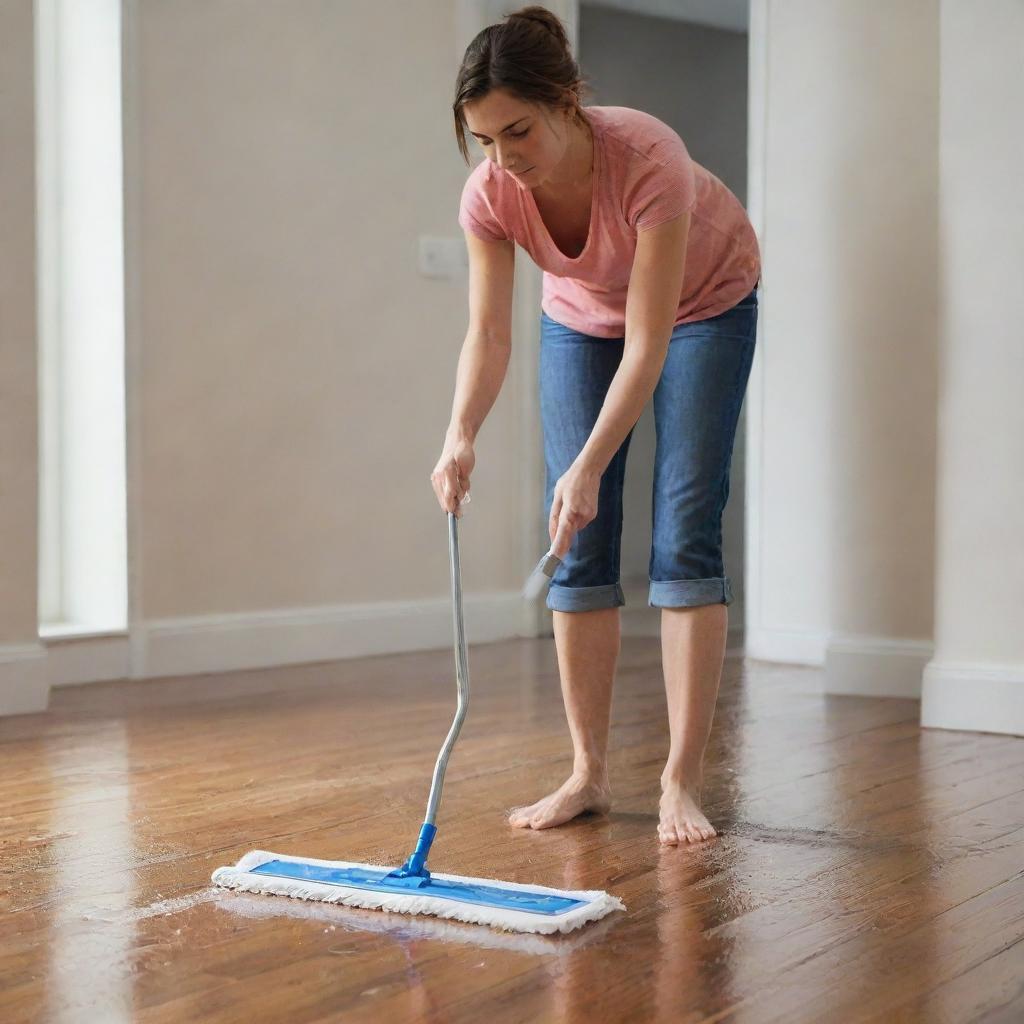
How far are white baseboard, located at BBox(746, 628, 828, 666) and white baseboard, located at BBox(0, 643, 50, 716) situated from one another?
1.67 metres

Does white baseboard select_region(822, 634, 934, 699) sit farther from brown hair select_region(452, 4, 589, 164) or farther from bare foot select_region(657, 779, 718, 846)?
brown hair select_region(452, 4, 589, 164)

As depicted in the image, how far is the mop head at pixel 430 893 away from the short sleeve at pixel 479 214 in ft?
2.52

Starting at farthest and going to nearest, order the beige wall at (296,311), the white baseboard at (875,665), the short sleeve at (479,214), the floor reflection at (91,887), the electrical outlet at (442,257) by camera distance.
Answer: the electrical outlet at (442,257) < the beige wall at (296,311) < the white baseboard at (875,665) < the short sleeve at (479,214) < the floor reflection at (91,887)

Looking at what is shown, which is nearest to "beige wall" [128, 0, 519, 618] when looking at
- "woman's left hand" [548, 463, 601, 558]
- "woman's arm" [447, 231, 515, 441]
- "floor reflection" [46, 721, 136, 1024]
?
"floor reflection" [46, 721, 136, 1024]

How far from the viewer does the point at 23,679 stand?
2.84m

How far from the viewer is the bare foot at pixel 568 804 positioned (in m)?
1.90

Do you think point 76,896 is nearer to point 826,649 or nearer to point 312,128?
point 826,649

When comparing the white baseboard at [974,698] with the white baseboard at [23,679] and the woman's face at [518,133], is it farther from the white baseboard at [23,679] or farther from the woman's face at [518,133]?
the white baseboard at [23,679]

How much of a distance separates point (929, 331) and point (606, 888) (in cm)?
178

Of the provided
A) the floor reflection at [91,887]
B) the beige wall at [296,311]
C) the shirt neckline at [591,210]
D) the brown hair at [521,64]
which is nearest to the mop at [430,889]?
the floor reflection at [91,887]

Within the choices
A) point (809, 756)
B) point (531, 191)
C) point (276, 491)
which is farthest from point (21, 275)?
point (809, 756)

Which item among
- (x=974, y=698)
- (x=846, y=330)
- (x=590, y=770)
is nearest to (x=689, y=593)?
(x=590, y=770)

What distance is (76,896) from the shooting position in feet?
5.19

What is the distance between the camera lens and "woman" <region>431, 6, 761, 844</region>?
167 cm
